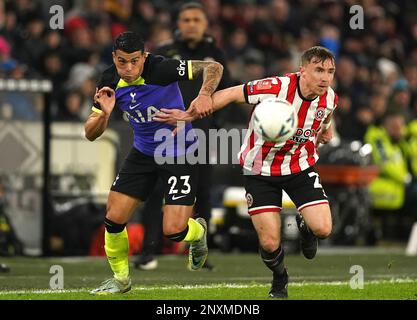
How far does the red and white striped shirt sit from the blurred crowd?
4.73m

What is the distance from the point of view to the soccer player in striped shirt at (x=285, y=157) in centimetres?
924

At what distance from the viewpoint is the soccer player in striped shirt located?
364 inches

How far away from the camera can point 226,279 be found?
11.0 meters

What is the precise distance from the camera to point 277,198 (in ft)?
30.9

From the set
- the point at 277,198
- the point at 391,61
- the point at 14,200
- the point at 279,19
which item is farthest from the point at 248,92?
the point at 391,61

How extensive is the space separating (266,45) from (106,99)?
11.1 meters

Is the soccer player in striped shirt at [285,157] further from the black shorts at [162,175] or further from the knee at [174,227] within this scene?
the knee at [174,227]

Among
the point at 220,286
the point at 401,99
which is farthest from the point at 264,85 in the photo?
the point at 401,99

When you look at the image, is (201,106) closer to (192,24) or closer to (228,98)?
(228,98)

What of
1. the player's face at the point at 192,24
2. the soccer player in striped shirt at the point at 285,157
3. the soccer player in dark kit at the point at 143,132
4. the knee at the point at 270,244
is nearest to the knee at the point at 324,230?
the soccer player in striped shirt at the point at 285,157

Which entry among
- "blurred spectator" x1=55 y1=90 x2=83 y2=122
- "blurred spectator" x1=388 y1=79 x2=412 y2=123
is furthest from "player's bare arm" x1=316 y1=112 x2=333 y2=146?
"blurred spectator" x1=388 y1=79 x2=412 y2=123

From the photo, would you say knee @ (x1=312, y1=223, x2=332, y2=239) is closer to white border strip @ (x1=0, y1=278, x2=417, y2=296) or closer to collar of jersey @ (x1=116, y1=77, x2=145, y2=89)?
white border strip @ (x1=0, y1=278, x2=417, y2=296)

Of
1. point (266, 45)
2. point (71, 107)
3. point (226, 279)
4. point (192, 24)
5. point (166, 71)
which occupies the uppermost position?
point (266, 45)
